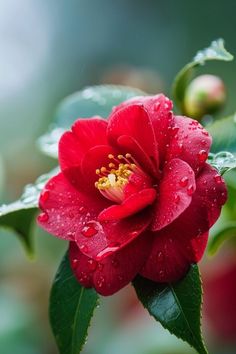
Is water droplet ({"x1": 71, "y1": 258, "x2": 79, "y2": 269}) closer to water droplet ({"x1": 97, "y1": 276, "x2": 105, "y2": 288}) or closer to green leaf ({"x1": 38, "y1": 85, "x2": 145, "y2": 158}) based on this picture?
water droplet ({"x1": 97, "y1": 276, "x2": 105, "y2": 288})

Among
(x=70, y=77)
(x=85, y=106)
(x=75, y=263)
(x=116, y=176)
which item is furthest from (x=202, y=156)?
(x=70, y=77)

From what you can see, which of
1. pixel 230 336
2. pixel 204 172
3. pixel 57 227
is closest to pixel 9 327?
pixel 230 336

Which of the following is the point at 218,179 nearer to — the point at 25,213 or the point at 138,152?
the point at 138,152

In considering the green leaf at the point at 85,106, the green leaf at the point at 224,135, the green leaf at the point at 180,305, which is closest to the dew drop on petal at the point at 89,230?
the green leaf at the point at 180,305

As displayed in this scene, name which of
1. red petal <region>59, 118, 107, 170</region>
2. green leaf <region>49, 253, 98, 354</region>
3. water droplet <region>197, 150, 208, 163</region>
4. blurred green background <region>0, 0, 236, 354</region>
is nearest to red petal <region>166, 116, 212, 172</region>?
water droplet <region>197, 150, 208, 163</region>

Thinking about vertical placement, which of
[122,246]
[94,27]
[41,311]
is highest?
[94,27]

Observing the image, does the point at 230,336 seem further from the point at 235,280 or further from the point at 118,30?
the point at 118,30
